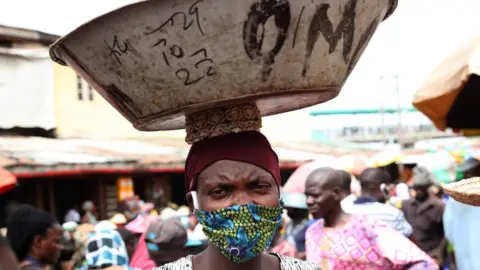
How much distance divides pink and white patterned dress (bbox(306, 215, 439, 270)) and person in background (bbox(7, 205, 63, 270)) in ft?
6.65

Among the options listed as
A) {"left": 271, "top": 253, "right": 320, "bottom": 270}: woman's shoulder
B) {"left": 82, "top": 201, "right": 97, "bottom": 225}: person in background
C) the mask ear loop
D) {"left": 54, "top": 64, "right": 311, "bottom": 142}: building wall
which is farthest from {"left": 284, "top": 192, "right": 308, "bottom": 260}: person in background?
{"left": 54, "top": 64, "right": 311, "bottom": 142}: building wall

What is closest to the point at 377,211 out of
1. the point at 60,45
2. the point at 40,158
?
the point at 60,45

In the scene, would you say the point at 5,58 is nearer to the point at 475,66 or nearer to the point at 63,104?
the point at 63,104

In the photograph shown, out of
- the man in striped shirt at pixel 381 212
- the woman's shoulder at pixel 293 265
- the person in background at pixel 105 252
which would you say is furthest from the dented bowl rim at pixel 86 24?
the man in striped shirt at pixel 381 212

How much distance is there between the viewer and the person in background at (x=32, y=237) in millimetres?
4648

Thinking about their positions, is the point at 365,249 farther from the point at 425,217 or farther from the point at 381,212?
the point at 425,217

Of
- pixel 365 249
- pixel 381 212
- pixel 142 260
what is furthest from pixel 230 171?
pixel 381 212

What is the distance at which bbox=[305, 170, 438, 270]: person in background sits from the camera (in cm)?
453

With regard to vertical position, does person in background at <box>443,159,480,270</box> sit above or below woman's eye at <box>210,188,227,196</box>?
below

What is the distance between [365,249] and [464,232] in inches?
27.7

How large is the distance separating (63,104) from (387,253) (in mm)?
14493

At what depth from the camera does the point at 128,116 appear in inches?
94.2

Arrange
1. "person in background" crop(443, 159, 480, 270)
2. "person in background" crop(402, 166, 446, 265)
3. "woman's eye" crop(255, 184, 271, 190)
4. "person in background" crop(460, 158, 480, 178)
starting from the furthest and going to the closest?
"person in background" crop(402, 166, 446, 265) < "person in background" crop(460, 158, 480, 178) < "person in background" crop(443, 159, 480, 270) < "woman's eye" crop(255, 184, 271, 190)

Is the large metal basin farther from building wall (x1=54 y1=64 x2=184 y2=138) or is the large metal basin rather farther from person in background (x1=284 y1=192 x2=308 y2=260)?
building wall (x1=54 y1=64 x2=184 y2=138)
